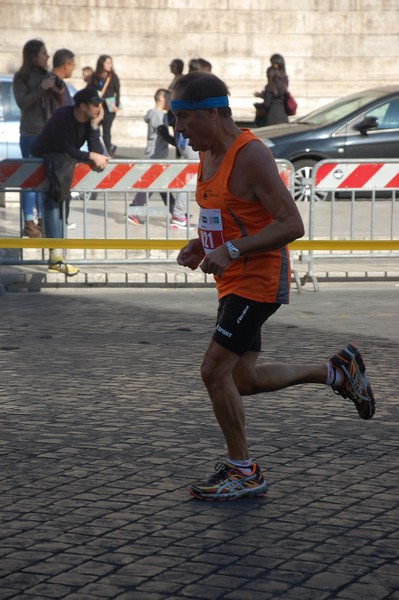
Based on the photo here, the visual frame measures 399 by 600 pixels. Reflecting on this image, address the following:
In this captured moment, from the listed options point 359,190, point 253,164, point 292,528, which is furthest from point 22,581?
point 359,190

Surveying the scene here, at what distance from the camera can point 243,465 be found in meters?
5.46

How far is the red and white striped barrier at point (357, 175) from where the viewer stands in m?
12.6

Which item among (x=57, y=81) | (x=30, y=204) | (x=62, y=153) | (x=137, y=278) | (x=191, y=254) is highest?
(x=57, y=81)

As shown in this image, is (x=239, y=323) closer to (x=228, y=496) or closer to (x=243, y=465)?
(x=243, y=465)

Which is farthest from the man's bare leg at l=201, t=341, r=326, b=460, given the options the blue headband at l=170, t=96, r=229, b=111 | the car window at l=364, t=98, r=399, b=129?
the car window at l=364, t=98, r=399, b=129

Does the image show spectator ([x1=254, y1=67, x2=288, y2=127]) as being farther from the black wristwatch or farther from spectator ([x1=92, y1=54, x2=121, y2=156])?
the black wristwatch

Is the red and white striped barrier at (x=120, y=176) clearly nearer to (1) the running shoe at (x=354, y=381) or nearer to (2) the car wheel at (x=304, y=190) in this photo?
(2) the car wheel at (x=304, y=190)

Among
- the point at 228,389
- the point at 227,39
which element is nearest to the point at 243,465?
the point at 228,389

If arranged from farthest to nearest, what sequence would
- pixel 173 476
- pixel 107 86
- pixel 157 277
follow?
pixel 107 86 → pixel 157 277 → pixel 173 476

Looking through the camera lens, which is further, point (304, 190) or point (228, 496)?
point (304, 190)

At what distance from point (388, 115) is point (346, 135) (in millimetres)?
739

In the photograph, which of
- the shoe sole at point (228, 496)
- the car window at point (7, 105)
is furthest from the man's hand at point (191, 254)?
the car window at point (7, 105)

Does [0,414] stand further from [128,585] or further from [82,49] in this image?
[82,49]

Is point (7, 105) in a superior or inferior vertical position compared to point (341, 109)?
superior
